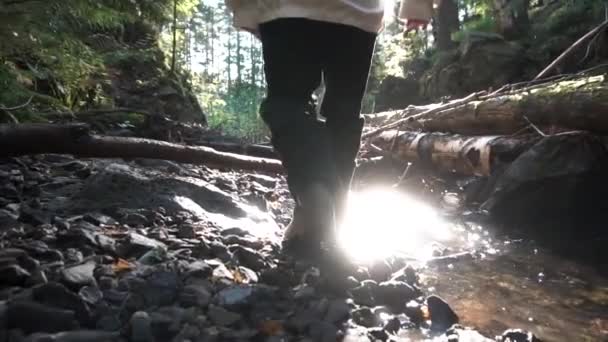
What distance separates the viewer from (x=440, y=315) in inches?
64.9

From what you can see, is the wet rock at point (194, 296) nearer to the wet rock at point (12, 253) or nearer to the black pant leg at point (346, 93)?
the wet rock at point (12, 253)

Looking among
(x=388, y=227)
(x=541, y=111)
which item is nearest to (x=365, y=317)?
(x=388, y=227)

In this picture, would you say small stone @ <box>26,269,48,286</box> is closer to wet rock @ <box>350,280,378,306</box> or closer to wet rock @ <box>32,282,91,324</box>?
wet rock @ <box>32,282,91,324</box>

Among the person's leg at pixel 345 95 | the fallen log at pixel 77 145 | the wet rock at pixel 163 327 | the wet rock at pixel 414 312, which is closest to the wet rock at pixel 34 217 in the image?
the fallen log at pixel 77 145

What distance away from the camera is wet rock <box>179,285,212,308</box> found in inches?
57.1

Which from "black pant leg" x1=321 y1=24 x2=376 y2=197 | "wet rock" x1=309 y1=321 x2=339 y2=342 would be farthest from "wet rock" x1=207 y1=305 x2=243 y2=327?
"black pant leg" x1=321 y1=24 x2=376 y2=197

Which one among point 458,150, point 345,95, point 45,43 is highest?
point 45,43

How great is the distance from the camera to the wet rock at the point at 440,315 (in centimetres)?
161

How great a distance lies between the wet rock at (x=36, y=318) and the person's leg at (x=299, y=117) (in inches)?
37.9

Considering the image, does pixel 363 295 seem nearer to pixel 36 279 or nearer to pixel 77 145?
pixel 36 279

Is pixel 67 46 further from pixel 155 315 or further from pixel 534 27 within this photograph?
pixel 534 27

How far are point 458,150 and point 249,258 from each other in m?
3.57

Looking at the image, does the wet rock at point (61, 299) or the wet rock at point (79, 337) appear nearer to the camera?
the wet rock at point (79, 337)

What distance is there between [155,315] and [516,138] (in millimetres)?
3961
